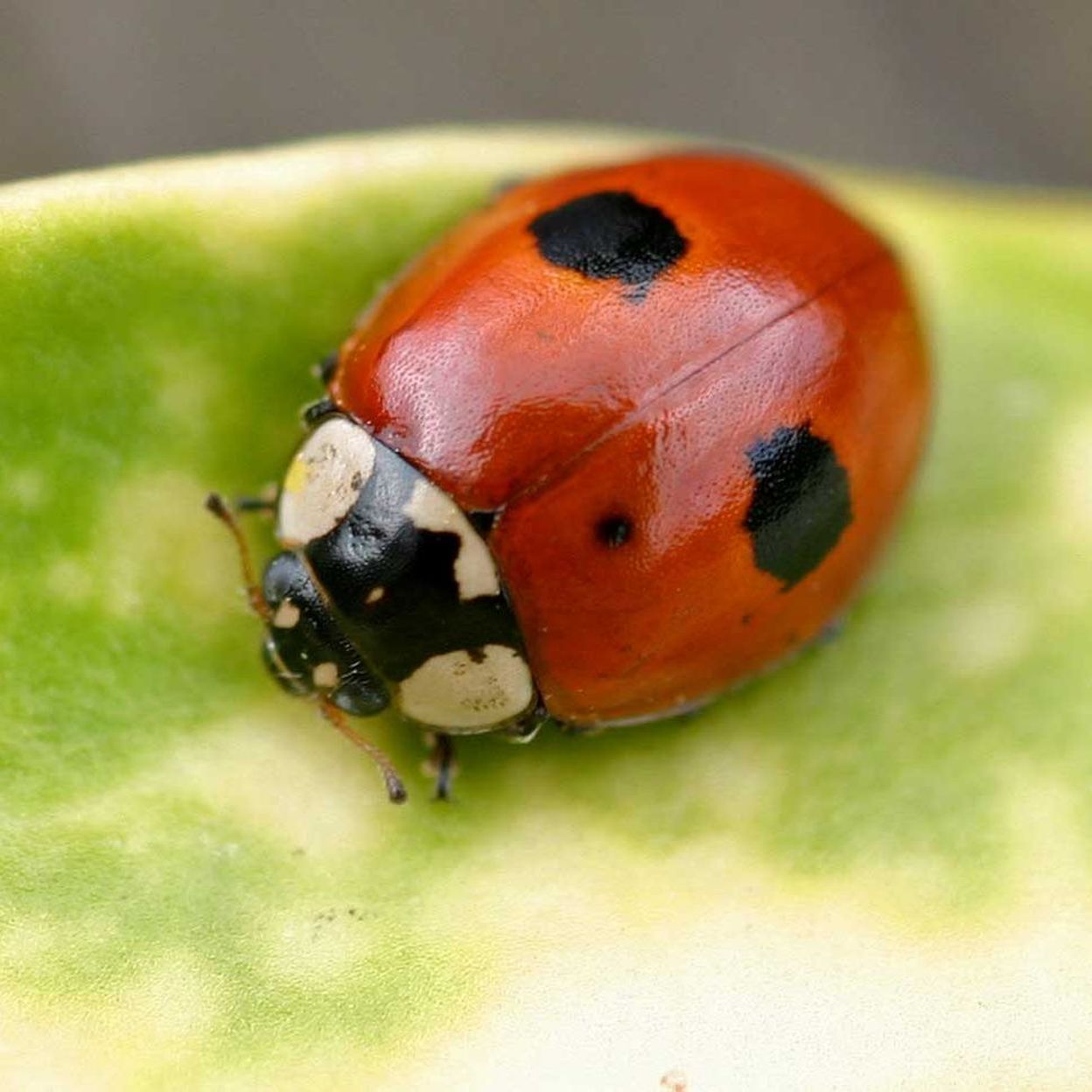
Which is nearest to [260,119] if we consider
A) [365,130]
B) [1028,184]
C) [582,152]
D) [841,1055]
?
[365,130]

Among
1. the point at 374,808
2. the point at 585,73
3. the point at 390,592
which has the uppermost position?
the point at 585,73

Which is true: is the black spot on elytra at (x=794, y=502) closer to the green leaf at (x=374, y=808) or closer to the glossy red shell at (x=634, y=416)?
the glossy red shell at (x=634, y=416)

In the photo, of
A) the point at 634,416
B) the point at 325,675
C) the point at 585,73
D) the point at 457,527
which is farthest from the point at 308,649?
the point at 585,73

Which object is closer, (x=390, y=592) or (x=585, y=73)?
(x=390, y=592)

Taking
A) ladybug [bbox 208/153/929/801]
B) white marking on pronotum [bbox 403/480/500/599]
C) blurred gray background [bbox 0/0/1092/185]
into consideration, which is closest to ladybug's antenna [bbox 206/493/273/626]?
ladybug [bbox 208/153/929/801]

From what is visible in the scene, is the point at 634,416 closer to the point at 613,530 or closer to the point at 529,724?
the point at 613,530

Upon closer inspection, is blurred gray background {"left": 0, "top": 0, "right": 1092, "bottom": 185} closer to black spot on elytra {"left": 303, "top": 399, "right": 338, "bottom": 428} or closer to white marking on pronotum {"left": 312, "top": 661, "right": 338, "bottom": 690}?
black spot on elytra {"left": 303, "top": 399, "right": 338, "bottom": 428}

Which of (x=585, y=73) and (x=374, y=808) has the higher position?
(x=585, y=73)
